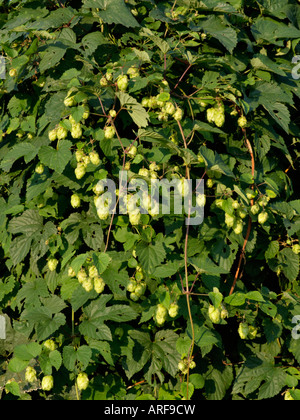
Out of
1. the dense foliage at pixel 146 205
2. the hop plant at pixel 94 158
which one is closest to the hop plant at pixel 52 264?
the dense foliage at pixel 146 205

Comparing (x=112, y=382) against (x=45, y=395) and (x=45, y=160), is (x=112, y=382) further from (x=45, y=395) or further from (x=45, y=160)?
(x=45, y=160)

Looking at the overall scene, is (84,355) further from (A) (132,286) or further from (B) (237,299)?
(B) (237,299)

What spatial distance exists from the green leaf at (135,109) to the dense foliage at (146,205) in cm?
1

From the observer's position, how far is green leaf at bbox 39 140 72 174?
6.51 ft

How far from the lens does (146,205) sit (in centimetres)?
186

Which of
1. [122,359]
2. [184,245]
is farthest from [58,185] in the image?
[122,359]

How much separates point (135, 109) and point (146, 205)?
1.67 feet

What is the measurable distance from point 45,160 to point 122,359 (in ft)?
3.49

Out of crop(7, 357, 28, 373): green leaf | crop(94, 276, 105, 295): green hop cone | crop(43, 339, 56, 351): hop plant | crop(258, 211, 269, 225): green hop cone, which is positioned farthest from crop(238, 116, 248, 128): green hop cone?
crop(7, 357, 28, 373): green leaf

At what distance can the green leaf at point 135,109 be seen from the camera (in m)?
2.04

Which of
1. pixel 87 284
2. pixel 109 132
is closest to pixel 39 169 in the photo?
pixel 109 132

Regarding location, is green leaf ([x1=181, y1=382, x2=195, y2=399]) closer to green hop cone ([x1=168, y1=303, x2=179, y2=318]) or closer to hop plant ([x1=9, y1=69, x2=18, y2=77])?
green hop cone ([x1=168, y1=303, x2=179, y2=318])

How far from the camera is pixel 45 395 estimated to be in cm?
235

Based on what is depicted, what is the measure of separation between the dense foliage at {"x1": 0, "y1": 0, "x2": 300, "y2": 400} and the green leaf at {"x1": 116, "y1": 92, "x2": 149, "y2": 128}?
13mm
